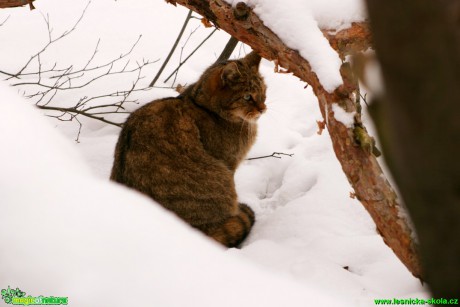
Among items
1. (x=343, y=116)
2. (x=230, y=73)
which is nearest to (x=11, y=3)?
(x=230, y=73)

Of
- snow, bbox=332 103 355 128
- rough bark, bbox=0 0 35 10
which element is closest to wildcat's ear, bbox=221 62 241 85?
snow, bbox=332 103 355 128

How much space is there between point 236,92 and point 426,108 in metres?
3.30

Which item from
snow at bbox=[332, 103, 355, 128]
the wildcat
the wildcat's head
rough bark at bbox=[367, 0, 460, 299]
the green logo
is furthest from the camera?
the wildcat's head

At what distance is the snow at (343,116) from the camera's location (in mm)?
2946

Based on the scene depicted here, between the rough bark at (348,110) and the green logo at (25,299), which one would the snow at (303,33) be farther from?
the green logo at (25,299)

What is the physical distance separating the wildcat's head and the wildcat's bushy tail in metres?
0.81

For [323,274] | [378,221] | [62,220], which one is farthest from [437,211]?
[323,274]

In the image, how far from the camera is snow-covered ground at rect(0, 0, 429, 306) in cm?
146

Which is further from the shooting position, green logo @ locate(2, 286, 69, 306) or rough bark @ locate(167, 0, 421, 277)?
rough bark @ locate(167, 0, 421, 277)

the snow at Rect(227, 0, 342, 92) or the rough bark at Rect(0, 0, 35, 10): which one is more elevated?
the rough bark at Rect(0, 0, 35, 10)

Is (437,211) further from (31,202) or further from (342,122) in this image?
(342,122)

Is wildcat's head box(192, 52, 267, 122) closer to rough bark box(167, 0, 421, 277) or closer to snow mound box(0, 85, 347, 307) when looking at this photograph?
rough bark box(167, 0, 421, 277)

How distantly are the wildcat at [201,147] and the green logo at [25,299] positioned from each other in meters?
2.16

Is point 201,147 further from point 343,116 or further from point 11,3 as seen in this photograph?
point 11,3
